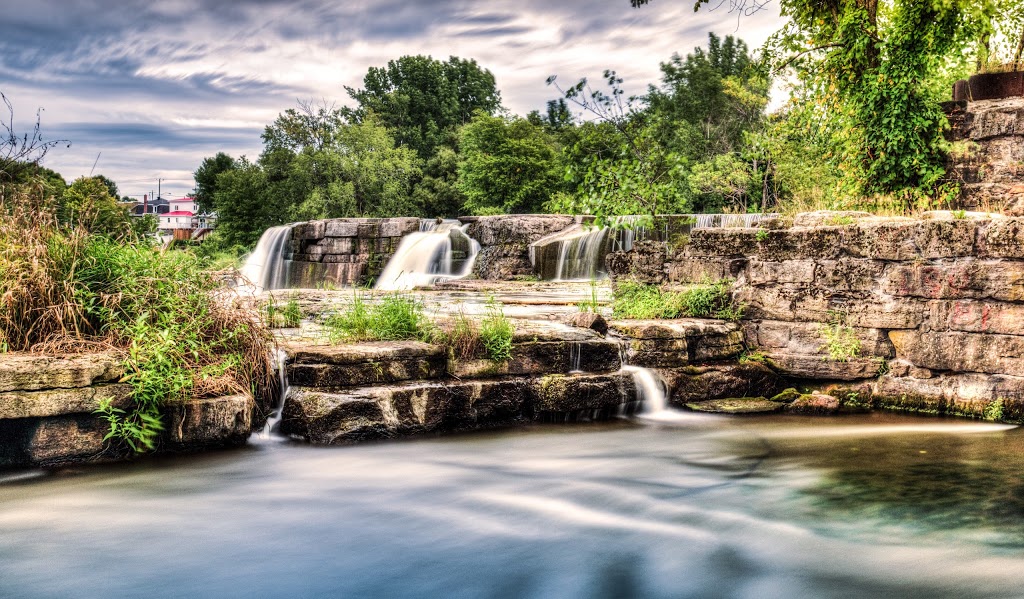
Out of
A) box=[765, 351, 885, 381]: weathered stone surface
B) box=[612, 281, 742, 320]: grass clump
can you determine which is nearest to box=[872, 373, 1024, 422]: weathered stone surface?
box=[765, 351, 885, 381]: weathered stone surface

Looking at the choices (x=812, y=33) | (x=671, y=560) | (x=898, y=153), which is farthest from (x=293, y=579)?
(x=812, y=33)

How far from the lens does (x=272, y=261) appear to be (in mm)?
22391

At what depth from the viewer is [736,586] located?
12.6 ft

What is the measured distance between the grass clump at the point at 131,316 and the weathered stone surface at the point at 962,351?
226 inches

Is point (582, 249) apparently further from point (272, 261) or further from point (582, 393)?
point (272, 261)

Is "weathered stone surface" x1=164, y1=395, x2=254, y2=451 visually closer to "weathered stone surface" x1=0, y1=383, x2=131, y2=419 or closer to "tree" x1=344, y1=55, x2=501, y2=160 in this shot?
"weathered stone surface" x1=0, y1=383, x2=131, y2=419

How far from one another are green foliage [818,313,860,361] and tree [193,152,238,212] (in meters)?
53.8

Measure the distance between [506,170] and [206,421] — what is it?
3607cm

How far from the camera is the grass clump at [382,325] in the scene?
260 inches

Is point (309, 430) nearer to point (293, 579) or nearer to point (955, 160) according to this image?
point (293, 579)

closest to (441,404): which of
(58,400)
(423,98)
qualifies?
(58,400)

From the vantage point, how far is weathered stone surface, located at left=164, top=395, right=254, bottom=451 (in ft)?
17.8

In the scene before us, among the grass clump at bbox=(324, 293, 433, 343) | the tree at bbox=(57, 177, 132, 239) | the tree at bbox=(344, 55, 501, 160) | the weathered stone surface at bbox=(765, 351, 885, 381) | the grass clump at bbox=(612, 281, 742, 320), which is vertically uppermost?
the tree at bbox=(344, 55, 501, 160)

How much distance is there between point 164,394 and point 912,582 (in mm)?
4661
